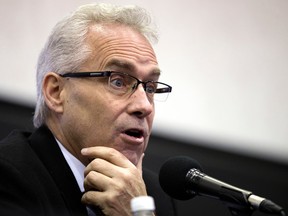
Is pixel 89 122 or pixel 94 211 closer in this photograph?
pixel 94 211

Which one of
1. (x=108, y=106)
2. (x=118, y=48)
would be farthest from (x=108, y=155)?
(x=118, y=48)

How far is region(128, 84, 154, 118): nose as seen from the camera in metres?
1.83

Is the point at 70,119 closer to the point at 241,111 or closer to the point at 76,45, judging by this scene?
the point at 76,45

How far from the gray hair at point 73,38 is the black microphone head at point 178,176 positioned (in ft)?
1.78

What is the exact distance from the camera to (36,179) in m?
1.63

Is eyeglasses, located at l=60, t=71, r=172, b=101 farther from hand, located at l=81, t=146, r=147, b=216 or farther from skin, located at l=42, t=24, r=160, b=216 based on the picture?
hand, located at l=81, t=146, r=147, b=216

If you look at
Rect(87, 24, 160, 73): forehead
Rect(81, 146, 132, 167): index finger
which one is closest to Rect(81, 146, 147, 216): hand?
Rect(81, 146, 132, 167): index finger

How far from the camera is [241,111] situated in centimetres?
297

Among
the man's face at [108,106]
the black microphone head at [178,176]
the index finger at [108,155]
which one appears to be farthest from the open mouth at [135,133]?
the black microphone head at [178,176]

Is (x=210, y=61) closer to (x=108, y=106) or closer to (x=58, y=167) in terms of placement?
(x=108, y=106)

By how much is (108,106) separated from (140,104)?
12cm

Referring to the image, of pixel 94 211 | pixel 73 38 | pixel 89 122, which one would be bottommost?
pixel 94 211

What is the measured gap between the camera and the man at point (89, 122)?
1.61m

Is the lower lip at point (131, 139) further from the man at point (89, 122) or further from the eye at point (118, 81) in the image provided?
the eye at point (118, 81)
